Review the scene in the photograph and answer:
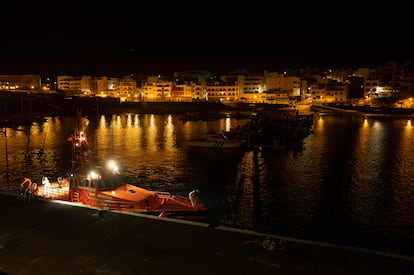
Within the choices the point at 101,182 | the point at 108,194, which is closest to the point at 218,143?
the point at 101,182

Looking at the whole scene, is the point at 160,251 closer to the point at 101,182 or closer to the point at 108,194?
the point at 108,194

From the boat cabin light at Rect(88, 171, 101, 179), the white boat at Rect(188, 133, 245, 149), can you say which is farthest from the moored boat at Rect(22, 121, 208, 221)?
the white boat at Rect(188, 133, 245, 149)

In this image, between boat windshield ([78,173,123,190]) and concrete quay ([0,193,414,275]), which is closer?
concrete quay ([0,193,414,275])

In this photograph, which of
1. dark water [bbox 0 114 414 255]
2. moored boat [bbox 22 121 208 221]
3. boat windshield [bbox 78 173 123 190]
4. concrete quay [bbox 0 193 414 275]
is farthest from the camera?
dark water [bbox 0 114 414 255]

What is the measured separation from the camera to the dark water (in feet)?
52.0

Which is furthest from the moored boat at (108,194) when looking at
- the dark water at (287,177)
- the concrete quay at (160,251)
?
the concrete quay at (160,251)

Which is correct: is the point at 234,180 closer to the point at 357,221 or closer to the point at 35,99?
the point at 357,221

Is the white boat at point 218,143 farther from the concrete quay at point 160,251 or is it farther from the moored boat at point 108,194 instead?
the concrete quay at point 160,251

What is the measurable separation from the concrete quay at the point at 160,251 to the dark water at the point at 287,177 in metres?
6.98

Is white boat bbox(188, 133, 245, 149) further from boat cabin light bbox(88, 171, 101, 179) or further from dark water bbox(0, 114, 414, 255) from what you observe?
boat cabin light bbox(88, 171, 101, 179)

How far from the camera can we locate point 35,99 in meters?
93.1

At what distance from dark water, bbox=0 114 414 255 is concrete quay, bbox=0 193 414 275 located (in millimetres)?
6976

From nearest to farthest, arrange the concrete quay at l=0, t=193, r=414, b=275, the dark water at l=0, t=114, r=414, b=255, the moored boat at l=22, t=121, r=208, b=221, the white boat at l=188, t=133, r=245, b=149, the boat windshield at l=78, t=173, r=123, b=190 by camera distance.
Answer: the concrete quay at l=0, t=193, r=414, b=275 → the moored boat at l=22, t=121, r=208, b=221 → the boat windshield at l=78, t=173, r=123, b=190 → the dark water at l=0, t=114, r=414, b=255 → the white boat at l=188, t=133, r=245, b=149

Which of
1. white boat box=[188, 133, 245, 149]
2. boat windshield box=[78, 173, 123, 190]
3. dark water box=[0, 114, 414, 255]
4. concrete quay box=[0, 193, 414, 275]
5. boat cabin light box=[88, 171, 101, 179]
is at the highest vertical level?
boat cabin light box=[88, 171, 101, 179]
